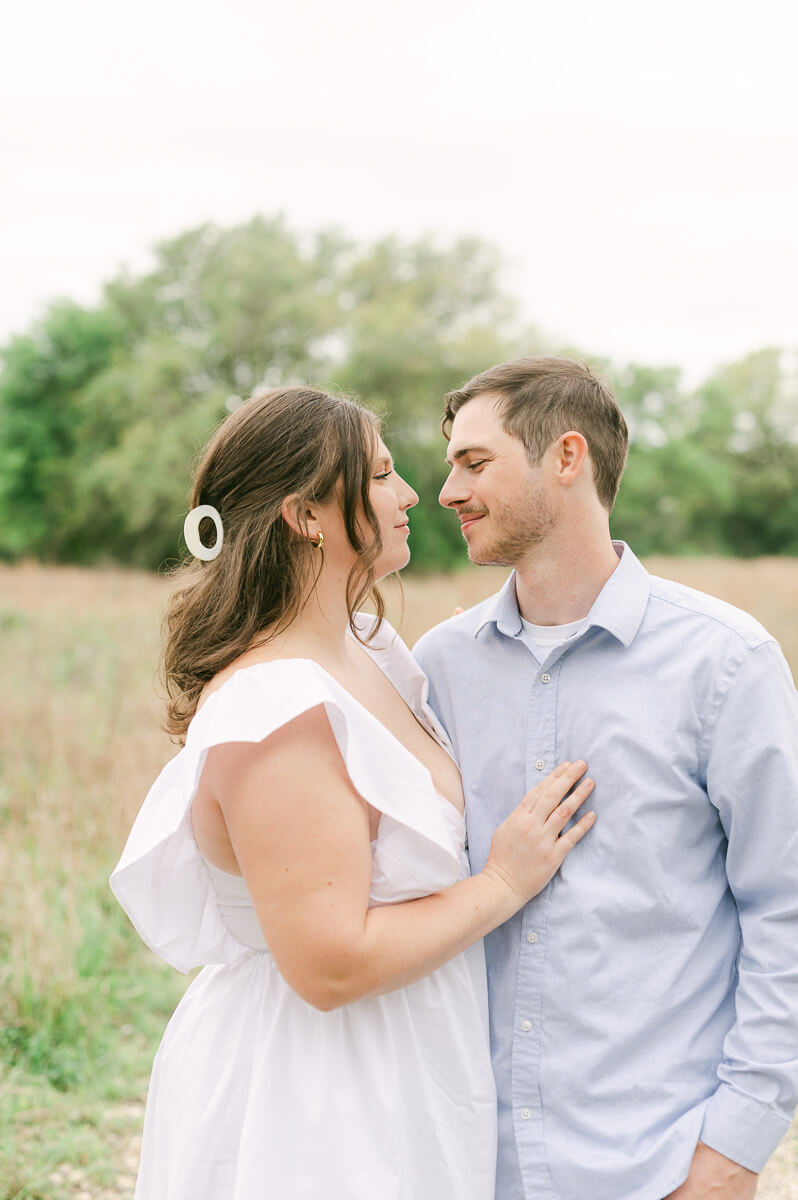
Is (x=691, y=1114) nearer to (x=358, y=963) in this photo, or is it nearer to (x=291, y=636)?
(x=358, y=963)

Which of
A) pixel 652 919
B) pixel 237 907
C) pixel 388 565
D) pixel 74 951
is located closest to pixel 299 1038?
pixel 237 907

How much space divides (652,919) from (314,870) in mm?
720

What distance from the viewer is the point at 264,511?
196 cm

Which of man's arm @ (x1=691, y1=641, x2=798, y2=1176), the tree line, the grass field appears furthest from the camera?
the tree line

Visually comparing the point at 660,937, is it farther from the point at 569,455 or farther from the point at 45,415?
the point at 45,415


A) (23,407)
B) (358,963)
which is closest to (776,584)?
(358,963)

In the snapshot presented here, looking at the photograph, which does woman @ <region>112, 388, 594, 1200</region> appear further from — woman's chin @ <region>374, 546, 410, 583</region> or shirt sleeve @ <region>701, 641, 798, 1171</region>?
shirt sleeve @ <region>701, 641, 798, 1171</region>

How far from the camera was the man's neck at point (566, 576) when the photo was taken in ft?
7.23

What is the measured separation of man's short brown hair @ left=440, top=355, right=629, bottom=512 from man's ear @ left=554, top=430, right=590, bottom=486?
0.08ft

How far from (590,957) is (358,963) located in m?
0.54

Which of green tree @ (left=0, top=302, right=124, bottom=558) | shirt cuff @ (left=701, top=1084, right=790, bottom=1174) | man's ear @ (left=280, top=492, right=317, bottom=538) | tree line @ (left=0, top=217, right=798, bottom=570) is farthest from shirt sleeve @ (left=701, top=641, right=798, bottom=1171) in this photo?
green tree @ (left=0, top=302, right=124, bottom=558)

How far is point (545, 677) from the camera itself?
2119 mm

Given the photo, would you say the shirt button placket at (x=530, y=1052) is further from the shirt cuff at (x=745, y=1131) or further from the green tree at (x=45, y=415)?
the green tree at (x=45, y=415)

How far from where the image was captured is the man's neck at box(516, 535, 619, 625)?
220 cm
